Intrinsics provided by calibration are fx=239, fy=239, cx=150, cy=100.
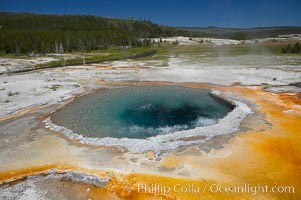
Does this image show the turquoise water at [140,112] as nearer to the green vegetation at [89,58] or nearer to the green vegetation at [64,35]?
the green vegetation at [89,58]

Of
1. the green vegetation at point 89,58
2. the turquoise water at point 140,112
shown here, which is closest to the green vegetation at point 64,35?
the green vegetation at point 89,58

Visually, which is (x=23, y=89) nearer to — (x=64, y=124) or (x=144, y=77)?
(x=64, y=124)

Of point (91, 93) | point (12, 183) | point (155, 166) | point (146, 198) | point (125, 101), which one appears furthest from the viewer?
point (91, 93)

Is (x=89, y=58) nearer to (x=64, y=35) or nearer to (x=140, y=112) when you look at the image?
(x=64, y=35)

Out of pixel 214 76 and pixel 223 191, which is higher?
pixel 214 76

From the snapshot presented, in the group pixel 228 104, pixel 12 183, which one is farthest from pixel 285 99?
pixel 12 183

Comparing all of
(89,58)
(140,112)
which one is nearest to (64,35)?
(89,58)
